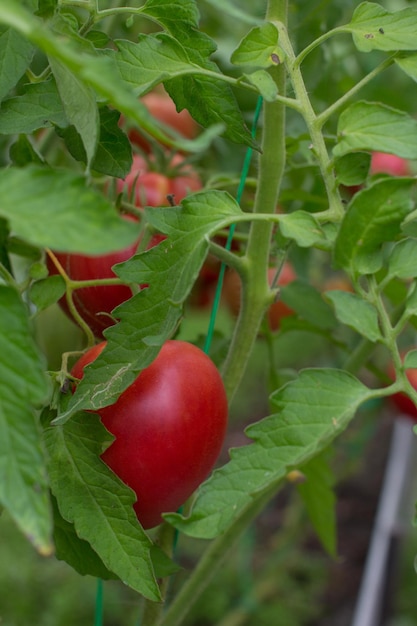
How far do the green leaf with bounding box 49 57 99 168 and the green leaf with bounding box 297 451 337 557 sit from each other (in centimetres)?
43

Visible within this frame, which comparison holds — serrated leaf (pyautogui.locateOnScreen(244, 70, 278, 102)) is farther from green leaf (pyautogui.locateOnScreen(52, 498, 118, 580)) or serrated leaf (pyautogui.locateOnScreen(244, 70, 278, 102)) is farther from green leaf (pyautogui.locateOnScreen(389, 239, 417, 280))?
green leaf (pyautogui.locateOnScreen(52, 498, 118, 580))

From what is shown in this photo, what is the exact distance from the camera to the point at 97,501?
49cm

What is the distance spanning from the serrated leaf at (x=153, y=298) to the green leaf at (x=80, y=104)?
0.24ft

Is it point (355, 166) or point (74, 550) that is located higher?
point (355, 166)

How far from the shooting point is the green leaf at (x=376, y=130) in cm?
48

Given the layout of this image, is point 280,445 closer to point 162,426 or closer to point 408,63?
point 162,426

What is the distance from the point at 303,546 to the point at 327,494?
124 centimetres

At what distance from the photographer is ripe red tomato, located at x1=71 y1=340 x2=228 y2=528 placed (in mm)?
542

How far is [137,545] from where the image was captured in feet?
1.59

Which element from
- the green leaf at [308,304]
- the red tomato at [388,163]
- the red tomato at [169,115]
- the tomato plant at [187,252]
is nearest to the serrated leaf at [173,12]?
the tomato plant at [187,252]

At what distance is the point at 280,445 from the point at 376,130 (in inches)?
7.5

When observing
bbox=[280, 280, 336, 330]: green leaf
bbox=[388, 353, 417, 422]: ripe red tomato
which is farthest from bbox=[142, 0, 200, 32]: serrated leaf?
bbox=[388, 353, 417, 422]: ripe red tomato

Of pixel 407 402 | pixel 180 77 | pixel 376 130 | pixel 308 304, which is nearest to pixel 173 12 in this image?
pixel 180 77

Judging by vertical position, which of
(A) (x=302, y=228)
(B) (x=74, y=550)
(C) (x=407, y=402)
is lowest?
(C) (x=407, y=402)
